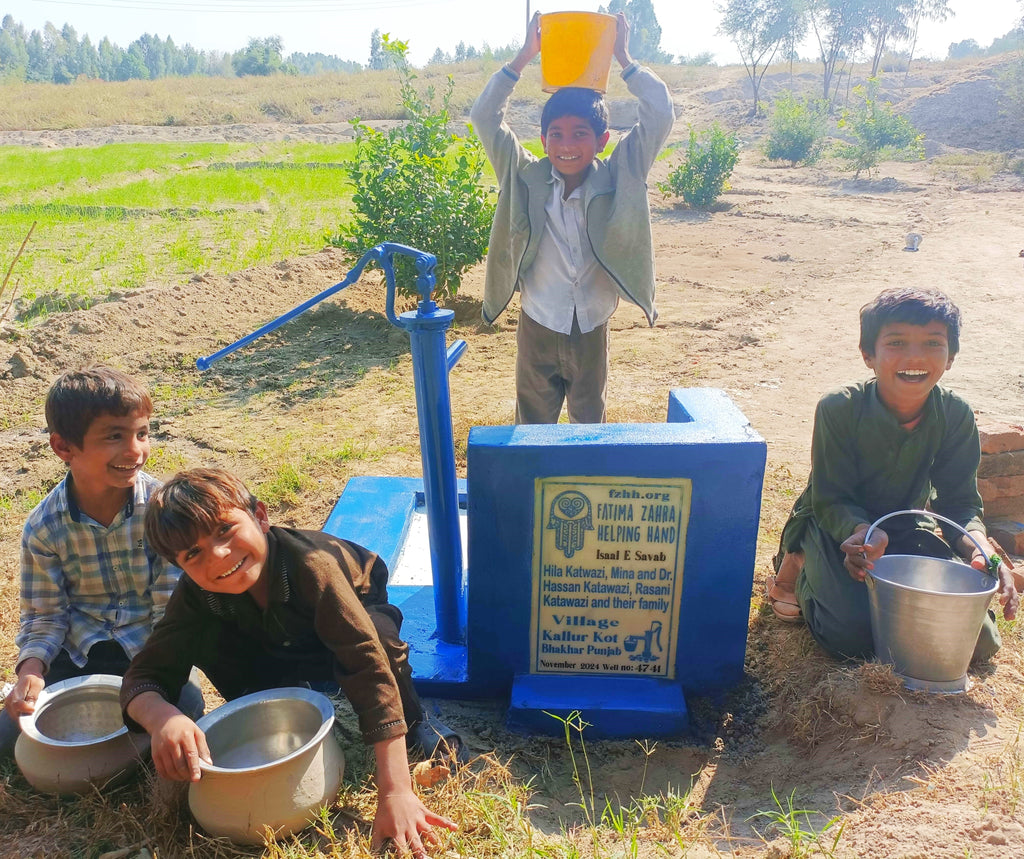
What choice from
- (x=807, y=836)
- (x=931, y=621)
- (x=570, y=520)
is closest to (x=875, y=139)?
(x=931, y=621)

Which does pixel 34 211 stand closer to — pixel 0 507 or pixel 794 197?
pixel 0 507

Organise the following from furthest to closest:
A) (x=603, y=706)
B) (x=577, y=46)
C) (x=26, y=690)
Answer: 1. (x=577, y=46)
2. (x=603, y=706)
3. (x=26, y=690)

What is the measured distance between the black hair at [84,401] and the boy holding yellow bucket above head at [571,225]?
55.3 inches

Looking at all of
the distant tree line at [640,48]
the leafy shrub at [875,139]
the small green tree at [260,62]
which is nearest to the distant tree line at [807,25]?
the distant tree line at [640,48]

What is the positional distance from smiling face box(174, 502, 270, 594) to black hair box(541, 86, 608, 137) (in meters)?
1.67

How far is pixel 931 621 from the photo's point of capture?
6.57 ft

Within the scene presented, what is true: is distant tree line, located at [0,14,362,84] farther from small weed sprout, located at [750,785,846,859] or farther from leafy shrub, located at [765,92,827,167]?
small weed sprout, located at [750,785,846,859]

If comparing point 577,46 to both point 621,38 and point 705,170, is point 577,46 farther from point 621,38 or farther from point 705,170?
point 705,170

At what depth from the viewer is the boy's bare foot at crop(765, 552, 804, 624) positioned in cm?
264

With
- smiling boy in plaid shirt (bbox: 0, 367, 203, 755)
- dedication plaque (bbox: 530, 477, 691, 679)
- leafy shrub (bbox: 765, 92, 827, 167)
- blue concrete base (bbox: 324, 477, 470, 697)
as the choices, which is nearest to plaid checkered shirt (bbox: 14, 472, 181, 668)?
smiling boy in plaid shirt (bbox: 0, 367, 203, 755)

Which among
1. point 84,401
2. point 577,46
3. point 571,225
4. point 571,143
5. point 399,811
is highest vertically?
point 577,46

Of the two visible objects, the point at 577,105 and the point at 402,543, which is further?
the point at 402,543

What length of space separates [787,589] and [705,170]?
997 centimetres

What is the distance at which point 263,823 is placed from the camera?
5.32ft
